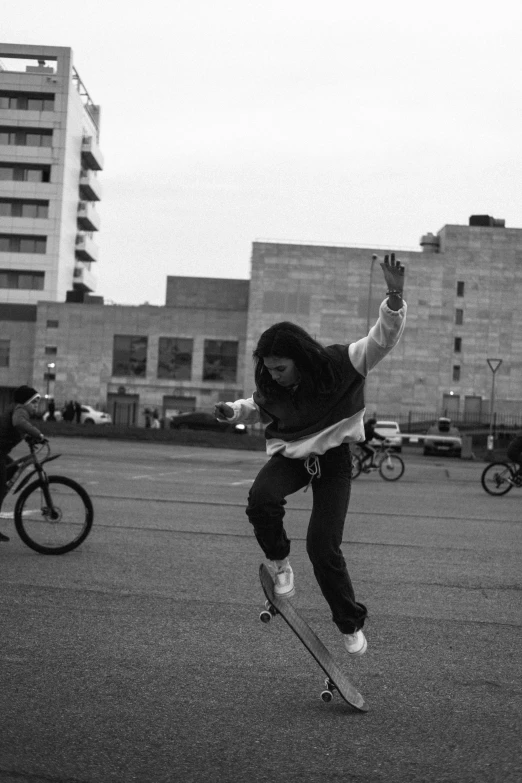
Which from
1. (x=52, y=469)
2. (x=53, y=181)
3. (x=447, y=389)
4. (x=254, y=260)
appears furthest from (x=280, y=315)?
(x=52, y=469)

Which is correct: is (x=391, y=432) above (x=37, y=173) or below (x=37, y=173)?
below

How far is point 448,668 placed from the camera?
5379mm

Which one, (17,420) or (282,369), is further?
(17,420)

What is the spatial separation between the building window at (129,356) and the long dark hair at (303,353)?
276 feet

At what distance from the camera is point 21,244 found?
9825 cm

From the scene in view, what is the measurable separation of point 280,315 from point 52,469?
221 ft

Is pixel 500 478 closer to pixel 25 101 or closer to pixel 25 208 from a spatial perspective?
pixel 25 208

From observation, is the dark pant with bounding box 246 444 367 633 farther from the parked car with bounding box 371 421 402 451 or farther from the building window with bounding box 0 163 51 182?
the building window with bounding box 0 163 51 182

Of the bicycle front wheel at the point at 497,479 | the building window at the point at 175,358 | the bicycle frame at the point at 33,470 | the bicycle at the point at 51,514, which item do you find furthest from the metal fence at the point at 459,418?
the bicycle at the point at 51,514

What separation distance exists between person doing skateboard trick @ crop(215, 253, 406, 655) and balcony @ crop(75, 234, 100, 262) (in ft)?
333

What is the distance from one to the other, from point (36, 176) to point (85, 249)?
9.83 metres

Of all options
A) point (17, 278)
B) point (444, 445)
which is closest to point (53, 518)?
point (444, 445)

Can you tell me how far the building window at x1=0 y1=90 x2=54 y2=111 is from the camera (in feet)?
316

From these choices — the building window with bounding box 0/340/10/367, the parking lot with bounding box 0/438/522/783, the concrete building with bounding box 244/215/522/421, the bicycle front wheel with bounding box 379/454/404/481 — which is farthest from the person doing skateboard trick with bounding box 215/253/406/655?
the building window with bounding box 0/340/10/367
